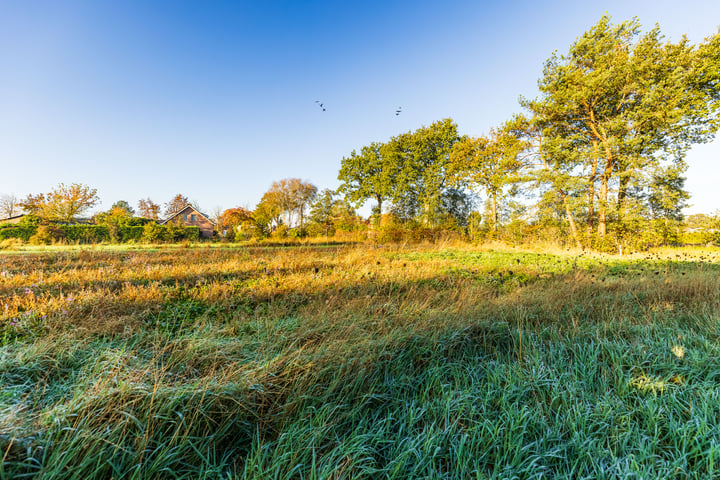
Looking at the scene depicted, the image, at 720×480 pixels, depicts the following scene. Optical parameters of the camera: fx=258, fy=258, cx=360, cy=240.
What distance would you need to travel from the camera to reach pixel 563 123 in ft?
50.6

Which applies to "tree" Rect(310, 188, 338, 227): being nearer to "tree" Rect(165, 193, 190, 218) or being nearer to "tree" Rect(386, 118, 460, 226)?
"tree" Rect(386, 118, 460, 226)

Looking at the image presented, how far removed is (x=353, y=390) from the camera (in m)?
1.66

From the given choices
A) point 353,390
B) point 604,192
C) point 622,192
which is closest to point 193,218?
point 353,390

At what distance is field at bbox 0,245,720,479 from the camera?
116cm

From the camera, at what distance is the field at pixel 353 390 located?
116cm

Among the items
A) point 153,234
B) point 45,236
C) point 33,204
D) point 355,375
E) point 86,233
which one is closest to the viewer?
point 355,375

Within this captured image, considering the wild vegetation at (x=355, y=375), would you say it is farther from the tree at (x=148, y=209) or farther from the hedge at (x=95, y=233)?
the tree at (x=148, y=209)

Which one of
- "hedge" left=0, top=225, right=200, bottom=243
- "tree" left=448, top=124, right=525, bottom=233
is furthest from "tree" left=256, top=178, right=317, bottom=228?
"tree" left=448, top=124, right=525, bottom=233

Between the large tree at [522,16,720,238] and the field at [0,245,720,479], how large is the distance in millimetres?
14640

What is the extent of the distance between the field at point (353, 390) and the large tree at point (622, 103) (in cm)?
1464

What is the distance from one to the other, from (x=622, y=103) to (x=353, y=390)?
20708 millimetres

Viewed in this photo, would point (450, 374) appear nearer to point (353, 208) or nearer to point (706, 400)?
point (706, 400)

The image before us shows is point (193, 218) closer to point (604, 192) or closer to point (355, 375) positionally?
point (355, 375)

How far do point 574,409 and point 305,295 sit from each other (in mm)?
3009
